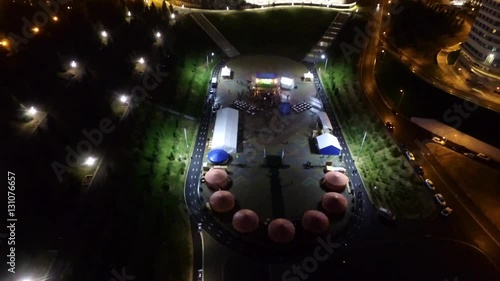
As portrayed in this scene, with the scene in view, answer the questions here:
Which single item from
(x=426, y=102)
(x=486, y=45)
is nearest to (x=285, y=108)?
(x=426, y=102)

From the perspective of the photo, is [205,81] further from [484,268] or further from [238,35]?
[484,268]

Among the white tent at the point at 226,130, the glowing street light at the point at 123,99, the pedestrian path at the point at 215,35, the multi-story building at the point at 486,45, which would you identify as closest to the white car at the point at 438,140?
the multi-story building at the point at 486,45

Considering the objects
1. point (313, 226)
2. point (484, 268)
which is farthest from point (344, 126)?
point (484, 268)

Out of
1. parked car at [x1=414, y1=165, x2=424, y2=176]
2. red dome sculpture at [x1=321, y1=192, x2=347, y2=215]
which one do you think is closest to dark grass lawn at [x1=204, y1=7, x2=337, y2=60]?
parked car at [x1=414, y1=165, x2=424, y2=176]

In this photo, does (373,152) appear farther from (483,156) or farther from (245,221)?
(245,221)

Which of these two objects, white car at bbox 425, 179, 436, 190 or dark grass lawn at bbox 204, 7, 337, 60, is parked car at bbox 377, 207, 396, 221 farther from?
dark grass lawn at bbox 204, 7, 337, 60
